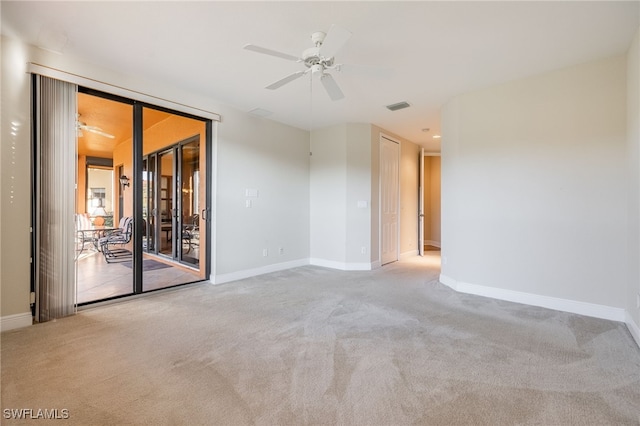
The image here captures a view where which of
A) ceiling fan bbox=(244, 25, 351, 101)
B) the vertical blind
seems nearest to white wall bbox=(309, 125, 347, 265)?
ceiling fan bbox=(244, 25, 351, 101)

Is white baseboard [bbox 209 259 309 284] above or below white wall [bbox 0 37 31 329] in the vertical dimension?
below

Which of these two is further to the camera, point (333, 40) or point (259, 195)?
point (259, 195)

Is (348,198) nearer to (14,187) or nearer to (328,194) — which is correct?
(328,194)

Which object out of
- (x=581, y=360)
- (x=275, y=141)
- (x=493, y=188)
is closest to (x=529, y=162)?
(x=493, y=188)

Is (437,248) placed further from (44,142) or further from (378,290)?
(44,142)

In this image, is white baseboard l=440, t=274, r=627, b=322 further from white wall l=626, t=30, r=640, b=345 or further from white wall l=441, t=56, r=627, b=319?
white wall l=626, t=30, r=640, b=345

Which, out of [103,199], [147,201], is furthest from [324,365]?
[103,199]

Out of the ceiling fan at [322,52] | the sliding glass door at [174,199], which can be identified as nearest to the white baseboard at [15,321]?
the sliding glass door at [174,199]

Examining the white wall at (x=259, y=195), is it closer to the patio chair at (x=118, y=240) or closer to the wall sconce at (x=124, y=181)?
the patio chair at (x=118, y=240)

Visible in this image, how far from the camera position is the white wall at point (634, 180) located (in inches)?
97.3

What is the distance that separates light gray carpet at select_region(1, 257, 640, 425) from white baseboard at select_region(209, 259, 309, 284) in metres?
0.84

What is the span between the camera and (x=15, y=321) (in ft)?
8.63

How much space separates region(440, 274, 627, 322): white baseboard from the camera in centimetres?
291

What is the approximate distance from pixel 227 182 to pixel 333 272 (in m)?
2.31
